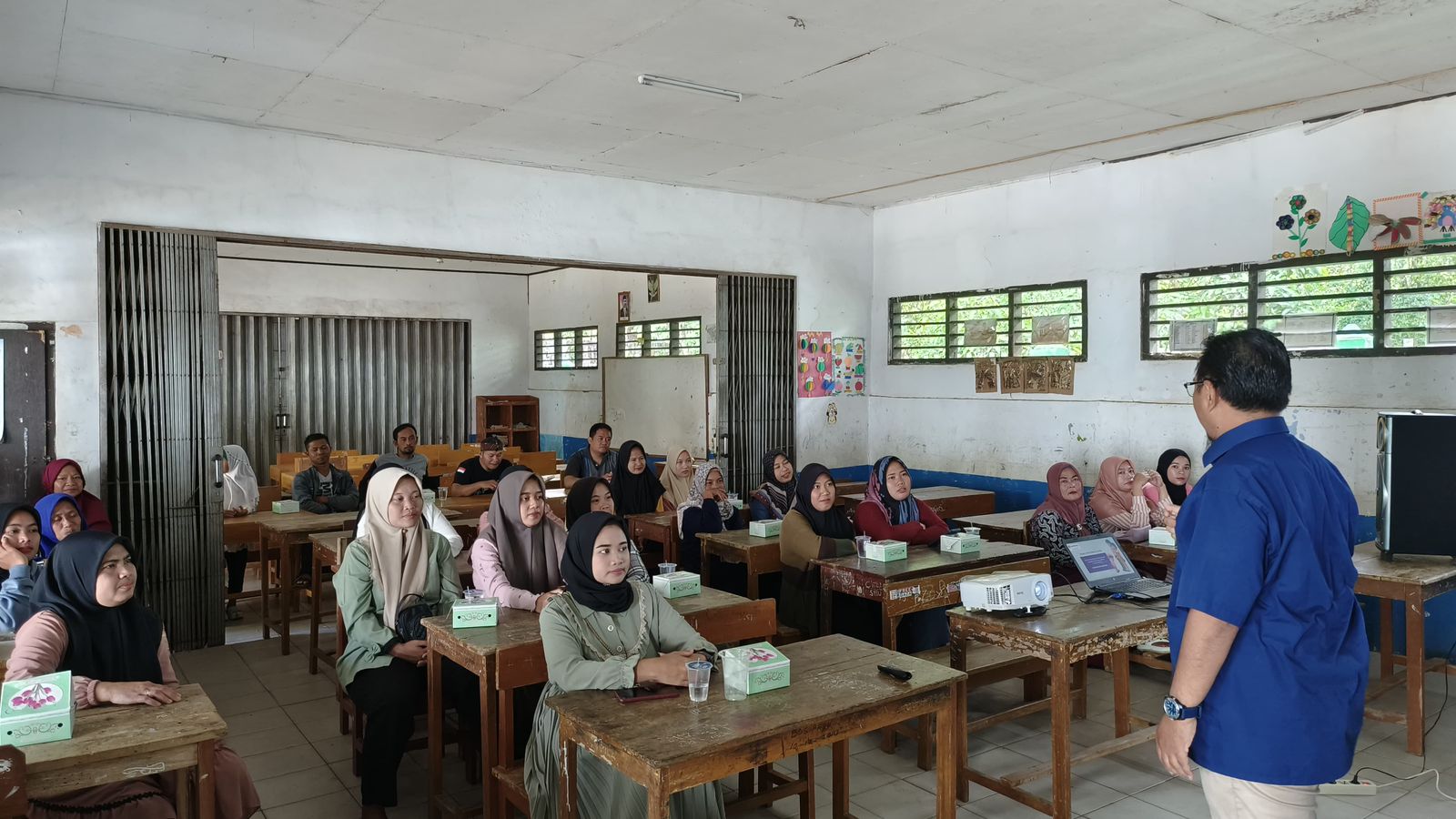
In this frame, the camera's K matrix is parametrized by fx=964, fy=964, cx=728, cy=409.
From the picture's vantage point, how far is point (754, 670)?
2.62m

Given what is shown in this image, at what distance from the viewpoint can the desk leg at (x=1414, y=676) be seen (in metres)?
4.16

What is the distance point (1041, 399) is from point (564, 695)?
5.45 meters

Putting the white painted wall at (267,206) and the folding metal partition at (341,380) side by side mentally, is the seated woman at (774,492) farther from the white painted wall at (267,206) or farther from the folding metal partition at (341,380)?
the folding metal partition at (341,380)

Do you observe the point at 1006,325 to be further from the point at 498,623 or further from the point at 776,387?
the point at 498,623

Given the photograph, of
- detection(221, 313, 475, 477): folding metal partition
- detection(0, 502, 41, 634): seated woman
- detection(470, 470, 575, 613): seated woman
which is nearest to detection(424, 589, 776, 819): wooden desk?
detection(470, 470, 575, 613): seated woman

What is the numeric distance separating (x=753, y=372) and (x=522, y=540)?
407 centimetres

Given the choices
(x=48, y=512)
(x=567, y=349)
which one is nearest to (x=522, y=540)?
(x=48, y=512)

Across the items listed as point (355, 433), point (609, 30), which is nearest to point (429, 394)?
point (355, 433)

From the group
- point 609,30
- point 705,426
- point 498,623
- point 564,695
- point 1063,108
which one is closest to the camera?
point 564,695

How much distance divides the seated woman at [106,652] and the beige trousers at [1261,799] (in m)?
2.58

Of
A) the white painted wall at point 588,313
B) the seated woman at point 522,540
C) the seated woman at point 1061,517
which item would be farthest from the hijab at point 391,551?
the white painted wall at point 588,313

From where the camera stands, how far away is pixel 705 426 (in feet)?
30.9

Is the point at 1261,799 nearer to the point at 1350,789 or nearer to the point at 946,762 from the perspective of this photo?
the point at 946,762

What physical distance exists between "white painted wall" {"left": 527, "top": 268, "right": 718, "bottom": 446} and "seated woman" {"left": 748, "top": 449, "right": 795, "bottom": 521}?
8.17 feet
